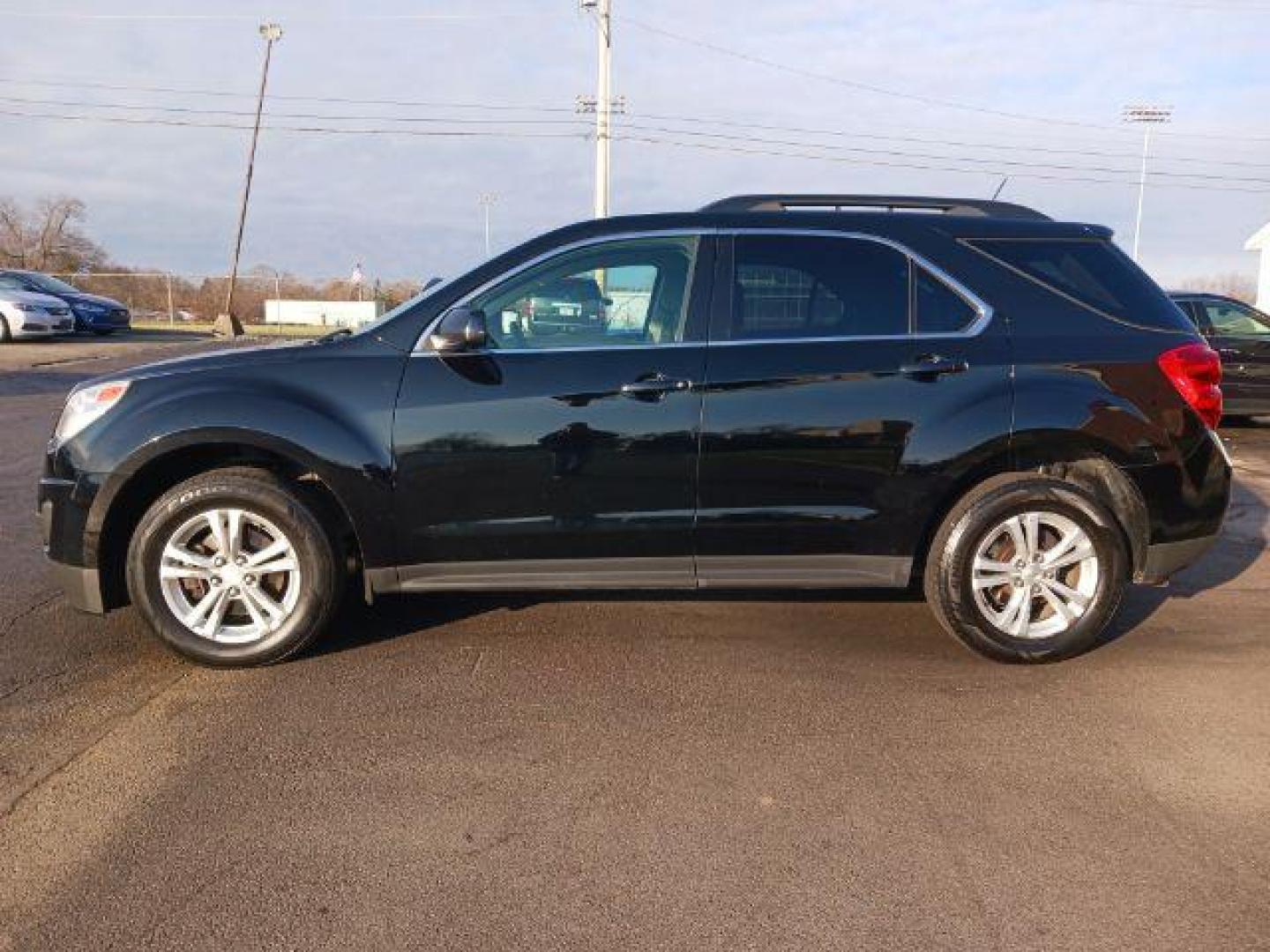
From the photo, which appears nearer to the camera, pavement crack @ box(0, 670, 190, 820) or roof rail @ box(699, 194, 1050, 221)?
pavement crack @ box(0, 670, 190, 820)

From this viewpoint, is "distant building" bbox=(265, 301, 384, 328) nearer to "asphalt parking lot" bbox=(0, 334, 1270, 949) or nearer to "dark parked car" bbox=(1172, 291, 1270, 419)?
"dark parked car" bbox=(1172, 291, 1270, 419)

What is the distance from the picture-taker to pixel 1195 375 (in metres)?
4.27

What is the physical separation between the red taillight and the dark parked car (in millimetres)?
8000

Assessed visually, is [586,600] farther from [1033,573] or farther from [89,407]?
[89,407]

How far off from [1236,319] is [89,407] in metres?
12.2

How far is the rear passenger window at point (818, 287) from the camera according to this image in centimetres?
423

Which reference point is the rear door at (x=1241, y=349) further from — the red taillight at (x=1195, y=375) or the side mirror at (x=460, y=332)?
the side mirror at (x=460, y=332)

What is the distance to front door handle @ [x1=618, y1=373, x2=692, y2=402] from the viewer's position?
4.06 metres

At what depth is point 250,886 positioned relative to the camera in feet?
8.68

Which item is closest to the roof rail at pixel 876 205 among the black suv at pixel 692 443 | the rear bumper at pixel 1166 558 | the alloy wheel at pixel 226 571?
the black suv at pixel 692 443

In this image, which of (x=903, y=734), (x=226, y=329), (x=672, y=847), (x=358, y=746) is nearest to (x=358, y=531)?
(x=358, y=746)

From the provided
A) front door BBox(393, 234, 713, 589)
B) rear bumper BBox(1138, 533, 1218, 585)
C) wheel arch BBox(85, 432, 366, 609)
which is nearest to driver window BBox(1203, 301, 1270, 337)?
rear bumper BBox(1138, 533, 1218, 585)

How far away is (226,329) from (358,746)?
29936mm

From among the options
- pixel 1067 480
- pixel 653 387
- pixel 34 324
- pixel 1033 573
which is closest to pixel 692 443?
pixel 653 387
